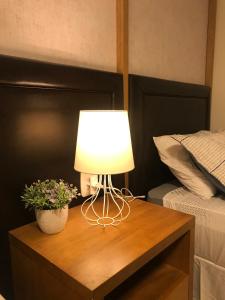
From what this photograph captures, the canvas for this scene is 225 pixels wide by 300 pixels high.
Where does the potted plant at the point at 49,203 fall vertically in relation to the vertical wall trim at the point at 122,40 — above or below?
below

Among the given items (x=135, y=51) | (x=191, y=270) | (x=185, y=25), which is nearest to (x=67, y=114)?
(x=135, y=51)

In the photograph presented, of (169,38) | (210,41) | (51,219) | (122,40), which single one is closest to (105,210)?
(51,219)

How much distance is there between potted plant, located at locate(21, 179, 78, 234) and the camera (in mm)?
885

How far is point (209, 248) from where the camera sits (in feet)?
3.91

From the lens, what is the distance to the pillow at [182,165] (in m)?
1.37

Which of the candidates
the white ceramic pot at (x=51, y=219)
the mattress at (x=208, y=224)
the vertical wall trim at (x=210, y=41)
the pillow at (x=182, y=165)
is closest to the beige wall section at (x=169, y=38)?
the vertical wall trim at (x=210, y=41)

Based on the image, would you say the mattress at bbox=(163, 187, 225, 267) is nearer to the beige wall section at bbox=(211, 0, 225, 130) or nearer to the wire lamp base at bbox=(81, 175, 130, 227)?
the wire lamp base at bbox=(81, 175, 130, 227)

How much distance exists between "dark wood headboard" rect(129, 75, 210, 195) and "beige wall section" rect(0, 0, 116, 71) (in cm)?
23

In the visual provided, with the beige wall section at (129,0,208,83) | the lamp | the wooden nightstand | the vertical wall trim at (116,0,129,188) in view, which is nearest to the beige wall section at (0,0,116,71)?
the vertical wall trim at (116,0,129,188)

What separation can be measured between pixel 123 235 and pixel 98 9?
1.03 metres

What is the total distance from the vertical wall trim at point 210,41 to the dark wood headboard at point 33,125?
142 centimetres

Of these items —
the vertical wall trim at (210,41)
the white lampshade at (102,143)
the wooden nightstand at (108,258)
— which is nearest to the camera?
the wooden nightstand at (108,258)

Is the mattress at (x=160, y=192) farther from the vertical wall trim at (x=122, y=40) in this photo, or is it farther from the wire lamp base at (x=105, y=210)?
the vertical wall trim at (x=122, y=40)

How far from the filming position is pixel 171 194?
1.41m
